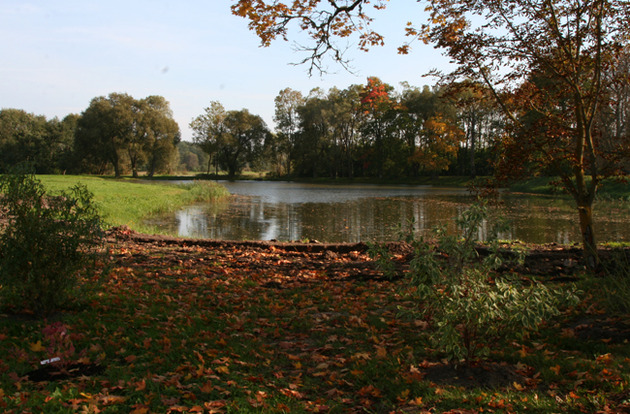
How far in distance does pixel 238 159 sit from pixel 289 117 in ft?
42.0

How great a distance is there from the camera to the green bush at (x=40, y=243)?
4.70 metres

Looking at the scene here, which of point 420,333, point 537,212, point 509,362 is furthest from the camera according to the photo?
point 537,212

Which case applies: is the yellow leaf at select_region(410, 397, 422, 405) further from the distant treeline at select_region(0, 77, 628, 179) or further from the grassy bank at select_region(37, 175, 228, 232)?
the distant treeline at select_region(0, 77, 628, 179)

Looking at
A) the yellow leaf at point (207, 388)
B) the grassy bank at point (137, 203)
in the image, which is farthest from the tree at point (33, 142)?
the yellow leaf at point (207, 388)

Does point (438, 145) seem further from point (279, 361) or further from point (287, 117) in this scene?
point (279, 361)

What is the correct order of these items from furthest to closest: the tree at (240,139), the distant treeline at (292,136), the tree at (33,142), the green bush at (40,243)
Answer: the tree at (240,139), the tree at (33,142), the distant treeline at (292,136), the green bush at (40,243)

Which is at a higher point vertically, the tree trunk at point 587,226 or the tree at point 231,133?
the tree at point 231,133

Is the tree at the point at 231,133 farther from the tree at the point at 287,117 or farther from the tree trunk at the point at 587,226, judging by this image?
the tree trunk at the point at 587,226

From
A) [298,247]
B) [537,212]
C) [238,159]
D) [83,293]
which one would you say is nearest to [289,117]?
[238,159]

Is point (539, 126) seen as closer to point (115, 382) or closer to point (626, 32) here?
point (626, 32)

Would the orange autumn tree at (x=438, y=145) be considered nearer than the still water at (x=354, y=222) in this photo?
No

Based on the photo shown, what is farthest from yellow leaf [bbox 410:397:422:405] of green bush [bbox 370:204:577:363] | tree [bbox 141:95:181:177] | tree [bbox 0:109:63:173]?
tree [bbox 0:109:63:173]

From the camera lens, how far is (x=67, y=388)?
138 inches

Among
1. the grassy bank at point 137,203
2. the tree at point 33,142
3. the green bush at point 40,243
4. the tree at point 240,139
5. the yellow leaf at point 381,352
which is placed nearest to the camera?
the yellow leaf at point 381,352
